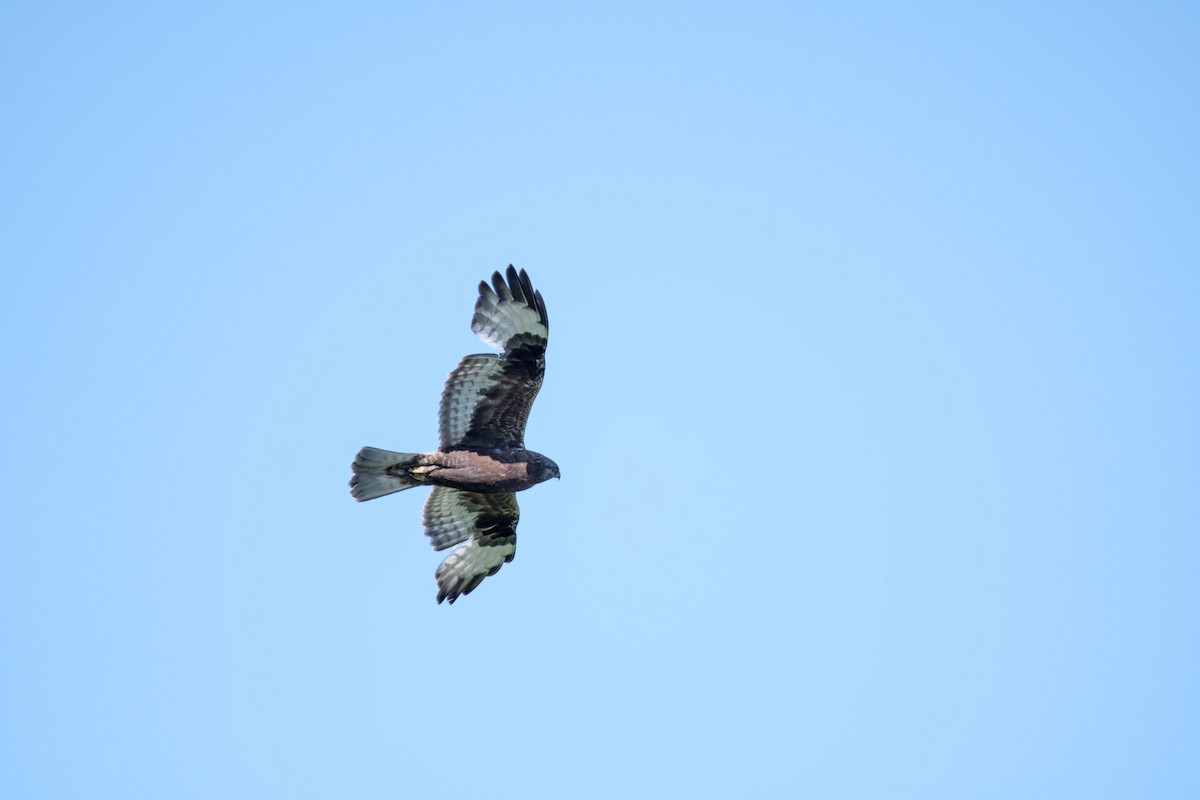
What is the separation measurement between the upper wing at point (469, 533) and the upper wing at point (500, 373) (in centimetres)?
119

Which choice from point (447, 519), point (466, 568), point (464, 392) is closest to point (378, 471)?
point (464, 392)

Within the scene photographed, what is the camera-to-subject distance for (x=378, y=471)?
1430 cm

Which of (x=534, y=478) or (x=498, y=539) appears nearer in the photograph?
(x=534, y=478)

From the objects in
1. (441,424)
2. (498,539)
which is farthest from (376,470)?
(498,539)

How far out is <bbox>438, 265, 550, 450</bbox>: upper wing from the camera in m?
14.2

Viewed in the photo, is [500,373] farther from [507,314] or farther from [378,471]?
[378,471]

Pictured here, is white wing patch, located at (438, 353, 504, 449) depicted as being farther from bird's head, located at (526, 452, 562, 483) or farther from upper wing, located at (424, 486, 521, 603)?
upper wing, located at (424, 486, 521, 603)

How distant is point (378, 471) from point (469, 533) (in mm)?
1820

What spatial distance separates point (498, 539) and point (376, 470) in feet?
6.94

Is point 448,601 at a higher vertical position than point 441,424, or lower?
lower

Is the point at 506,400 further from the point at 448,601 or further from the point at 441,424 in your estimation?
the point at 448,601

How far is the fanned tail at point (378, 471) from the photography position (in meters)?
14.2

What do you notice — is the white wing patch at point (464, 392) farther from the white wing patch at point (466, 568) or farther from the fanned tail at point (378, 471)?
the white wing patch at point (466, 568)

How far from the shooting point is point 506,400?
47.4 ft
